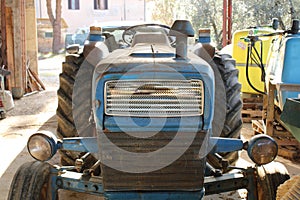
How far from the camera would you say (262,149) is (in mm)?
3174

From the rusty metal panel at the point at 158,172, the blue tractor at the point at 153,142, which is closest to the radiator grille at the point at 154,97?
the blue tractor at the point at 153,142

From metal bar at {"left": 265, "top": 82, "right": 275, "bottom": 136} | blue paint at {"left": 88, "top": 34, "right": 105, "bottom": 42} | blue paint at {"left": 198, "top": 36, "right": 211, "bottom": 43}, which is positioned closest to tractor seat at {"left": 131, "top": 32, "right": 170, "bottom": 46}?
blue paint at {"left": 88, "top": 34, "right": 105, "bottom": 42}

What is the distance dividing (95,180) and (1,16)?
752 centimetres

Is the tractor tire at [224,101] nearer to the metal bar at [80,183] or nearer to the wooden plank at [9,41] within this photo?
the metal bar at [80,183]

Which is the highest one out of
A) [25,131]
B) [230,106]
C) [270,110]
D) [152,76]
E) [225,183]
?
[152,76]

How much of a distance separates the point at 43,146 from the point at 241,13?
42.4ft

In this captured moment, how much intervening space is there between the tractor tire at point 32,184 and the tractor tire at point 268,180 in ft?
4.83

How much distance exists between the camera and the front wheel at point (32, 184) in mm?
3223

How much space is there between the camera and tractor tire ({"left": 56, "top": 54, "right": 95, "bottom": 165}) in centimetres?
425

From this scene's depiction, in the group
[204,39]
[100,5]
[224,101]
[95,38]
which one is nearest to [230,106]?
[224,101]

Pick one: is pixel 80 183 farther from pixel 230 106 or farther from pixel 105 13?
pixel 105 13

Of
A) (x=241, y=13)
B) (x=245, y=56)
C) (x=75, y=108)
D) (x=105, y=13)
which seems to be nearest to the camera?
(x=75, y=108)

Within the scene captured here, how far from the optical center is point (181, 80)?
2619 mm

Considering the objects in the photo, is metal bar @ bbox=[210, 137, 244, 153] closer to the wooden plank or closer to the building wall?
the wooden plank
